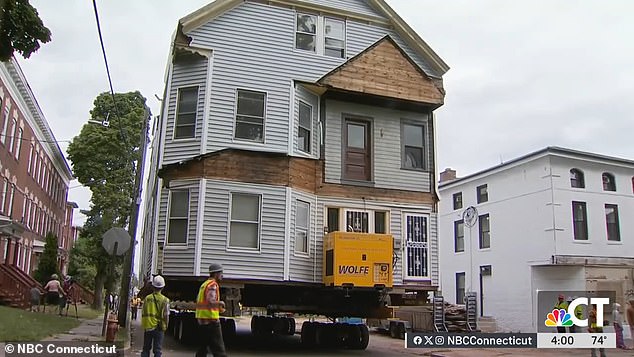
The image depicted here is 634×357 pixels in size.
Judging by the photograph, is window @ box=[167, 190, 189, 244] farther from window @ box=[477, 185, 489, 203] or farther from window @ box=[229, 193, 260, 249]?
window @ box=[477, 185, 489, 203]

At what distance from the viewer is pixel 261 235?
1650 cm

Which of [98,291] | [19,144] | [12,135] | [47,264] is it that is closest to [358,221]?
[12,135]

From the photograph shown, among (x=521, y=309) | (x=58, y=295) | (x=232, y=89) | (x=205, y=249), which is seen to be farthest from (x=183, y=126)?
(x=521, y=309)

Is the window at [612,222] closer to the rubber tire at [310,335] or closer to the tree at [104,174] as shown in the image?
the rubber tire at [310,335]

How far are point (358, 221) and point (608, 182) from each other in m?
15.8

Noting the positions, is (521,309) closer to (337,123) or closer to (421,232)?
(421,232)

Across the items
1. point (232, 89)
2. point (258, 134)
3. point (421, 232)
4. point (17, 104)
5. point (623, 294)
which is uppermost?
point (17, 104)

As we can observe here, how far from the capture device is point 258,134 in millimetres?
17422

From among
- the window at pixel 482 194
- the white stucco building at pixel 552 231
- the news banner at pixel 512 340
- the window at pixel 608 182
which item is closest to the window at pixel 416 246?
the news banner at pixel 512 340

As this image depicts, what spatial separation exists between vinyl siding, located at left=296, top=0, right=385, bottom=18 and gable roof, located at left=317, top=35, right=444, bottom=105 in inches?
61.9

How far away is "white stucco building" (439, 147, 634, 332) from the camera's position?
85.8 feet

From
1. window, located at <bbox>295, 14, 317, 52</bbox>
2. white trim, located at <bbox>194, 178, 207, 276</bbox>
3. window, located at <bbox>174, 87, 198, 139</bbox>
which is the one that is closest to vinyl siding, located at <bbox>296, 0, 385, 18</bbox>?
window, located at <bbox>295, 14, 317, 52</bbox>

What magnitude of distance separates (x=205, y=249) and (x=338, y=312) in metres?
4.81

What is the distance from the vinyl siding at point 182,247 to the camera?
1598 centimetres
